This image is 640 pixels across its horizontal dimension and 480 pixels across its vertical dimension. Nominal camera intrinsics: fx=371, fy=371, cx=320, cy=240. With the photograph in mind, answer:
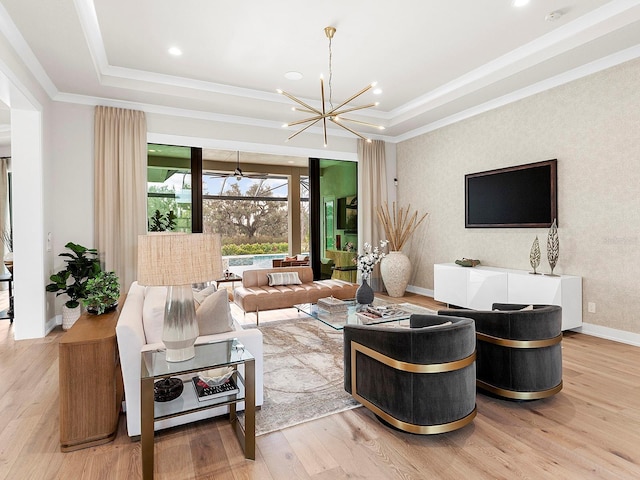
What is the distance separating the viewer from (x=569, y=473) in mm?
1850

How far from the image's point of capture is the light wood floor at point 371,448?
1874 mm

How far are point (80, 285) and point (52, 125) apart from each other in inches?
80.6

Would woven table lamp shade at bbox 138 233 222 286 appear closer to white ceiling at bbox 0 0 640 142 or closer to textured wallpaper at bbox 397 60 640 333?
white ceiling at bbox 0 0 640 142

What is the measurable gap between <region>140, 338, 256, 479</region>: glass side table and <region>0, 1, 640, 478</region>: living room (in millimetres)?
2819

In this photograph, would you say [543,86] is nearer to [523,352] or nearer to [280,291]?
[523,352]

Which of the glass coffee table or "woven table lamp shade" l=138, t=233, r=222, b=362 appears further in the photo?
the glass coffee table

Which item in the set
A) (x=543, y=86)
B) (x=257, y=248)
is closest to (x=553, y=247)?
(x=543, y=86)

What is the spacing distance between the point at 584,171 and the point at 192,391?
14.8ft

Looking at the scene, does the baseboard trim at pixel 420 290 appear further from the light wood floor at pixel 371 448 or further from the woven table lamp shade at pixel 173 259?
the woven table lamp shade at pixel 173 259

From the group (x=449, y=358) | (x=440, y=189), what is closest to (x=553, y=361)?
(x=449, y=358)

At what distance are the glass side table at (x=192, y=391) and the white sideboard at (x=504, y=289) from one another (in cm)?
354

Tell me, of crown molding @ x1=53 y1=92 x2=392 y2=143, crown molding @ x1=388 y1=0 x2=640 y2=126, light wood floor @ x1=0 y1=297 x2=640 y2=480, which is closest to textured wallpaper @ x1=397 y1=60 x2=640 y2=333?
crown molding @ x1=388 y1=0 x2=640 y2=126

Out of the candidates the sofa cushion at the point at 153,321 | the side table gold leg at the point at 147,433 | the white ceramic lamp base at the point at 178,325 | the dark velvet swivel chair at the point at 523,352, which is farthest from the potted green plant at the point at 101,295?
the dark velvet swivel chair at the point at 523,352

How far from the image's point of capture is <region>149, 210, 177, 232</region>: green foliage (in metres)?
5.34
